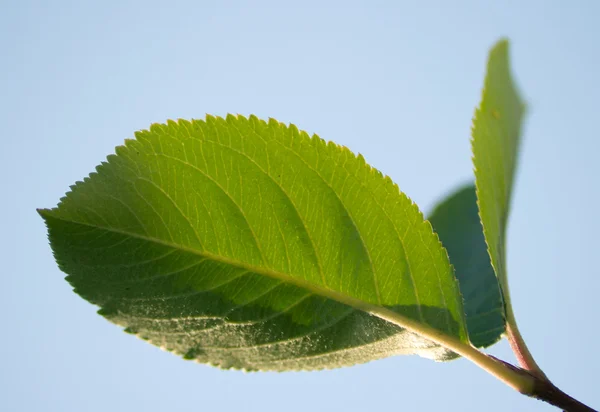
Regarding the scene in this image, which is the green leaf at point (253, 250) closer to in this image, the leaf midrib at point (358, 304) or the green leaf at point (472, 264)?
the leaf midrib at point (358, 304)

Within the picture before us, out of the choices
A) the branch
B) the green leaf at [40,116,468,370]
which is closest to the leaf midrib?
the green leaf at [40,116,468,370]

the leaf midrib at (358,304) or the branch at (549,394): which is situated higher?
the branch at (549,394)

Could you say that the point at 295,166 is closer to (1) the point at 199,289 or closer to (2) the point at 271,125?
(2) the point at 271,125

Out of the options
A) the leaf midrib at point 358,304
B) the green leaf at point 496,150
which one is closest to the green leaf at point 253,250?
the leaf midrib at point 358,304

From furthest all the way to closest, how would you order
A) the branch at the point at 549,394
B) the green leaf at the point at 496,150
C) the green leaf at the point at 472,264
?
the green leaf at the point at 472,264 → the green leaf at the point at 496,150 → the branch at the point at 549,394

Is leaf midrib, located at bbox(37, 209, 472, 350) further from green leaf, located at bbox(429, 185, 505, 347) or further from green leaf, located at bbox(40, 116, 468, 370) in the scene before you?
green leaf, located at bbox(429, 185, 505, 347)
